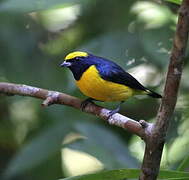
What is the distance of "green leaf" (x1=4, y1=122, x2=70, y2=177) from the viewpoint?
330 centimetres

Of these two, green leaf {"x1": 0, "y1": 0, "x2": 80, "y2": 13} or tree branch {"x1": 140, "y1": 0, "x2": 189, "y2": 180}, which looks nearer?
tree branch {"x1": 140, "y1": 0, "x2": 189, "y2": 180}

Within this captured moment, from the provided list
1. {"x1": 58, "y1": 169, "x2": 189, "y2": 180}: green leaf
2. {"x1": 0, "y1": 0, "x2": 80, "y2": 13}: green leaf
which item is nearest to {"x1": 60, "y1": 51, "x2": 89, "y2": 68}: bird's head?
{"x1": 0, "y1": 0, "x2": 80, "y2": 13}: green leaf

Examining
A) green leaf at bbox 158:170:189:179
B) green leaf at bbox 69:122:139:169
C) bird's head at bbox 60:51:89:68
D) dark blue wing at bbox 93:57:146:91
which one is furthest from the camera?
bird's head at bbox 60:51:89:68

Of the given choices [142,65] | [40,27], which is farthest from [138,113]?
[40,27]

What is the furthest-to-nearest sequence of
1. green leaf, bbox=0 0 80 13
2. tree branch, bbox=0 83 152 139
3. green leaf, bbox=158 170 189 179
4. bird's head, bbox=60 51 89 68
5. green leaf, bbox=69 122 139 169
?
bird's head, bbox=60 51 89 68 → green leaf, bbox=69 122 139 169 → green leaf, bbox=0 0 80 13 → tree branch, bbox=0 83 152 139 → green leaf, bbox=158 170 189 179

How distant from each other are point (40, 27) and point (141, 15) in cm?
123

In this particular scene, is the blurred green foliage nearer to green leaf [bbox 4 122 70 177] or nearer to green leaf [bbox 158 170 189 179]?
green leaf [bbox 4 122 70 177]

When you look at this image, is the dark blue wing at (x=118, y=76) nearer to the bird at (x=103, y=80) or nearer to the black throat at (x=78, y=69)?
the bird at (x=103, y=80)

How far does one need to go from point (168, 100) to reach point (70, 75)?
5.81 ft

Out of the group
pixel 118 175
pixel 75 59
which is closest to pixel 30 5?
pixel 75 59

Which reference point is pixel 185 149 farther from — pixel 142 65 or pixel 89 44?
pixel 89 44

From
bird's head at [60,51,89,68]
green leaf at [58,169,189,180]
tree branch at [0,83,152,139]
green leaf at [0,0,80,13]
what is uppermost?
green leaf at [0,0,80,13]

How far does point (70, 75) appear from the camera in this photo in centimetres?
328

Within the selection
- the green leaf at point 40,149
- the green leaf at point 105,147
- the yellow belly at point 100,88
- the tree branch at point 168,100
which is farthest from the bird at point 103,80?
the tree branch at point 168,100
